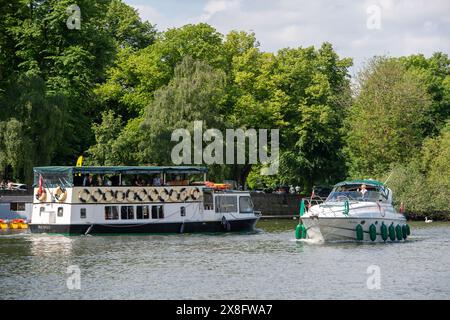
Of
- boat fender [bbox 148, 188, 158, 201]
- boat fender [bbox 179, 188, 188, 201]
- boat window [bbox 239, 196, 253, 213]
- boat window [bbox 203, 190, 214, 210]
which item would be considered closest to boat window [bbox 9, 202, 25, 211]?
boat fender [bbox 148, 188, 158, 201]

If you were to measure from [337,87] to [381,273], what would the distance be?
7418 cm

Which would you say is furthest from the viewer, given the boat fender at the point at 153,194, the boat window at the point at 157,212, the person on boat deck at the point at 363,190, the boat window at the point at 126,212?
the boat window at the point at 157,212

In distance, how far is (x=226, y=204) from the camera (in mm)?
76500

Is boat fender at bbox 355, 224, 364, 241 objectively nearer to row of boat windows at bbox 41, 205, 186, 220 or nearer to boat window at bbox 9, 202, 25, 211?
row of boat windows at bbox 41, 205, 186, 220

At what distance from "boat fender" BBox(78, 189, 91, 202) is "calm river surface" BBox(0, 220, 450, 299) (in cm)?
370

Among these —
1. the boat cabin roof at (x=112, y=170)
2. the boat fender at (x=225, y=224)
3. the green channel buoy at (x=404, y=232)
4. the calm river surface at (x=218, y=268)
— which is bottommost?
the calm river surface at (x=218, y=268)

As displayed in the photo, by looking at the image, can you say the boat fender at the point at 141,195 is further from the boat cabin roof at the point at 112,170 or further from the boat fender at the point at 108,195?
the boat fender at the point at 108,195

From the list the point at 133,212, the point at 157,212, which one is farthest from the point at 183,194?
the point at 133,212

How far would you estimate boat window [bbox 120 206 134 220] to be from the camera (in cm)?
7206

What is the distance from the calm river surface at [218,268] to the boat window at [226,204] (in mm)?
7817

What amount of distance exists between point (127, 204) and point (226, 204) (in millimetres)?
8162

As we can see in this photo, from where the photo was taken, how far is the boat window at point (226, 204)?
7581 cm

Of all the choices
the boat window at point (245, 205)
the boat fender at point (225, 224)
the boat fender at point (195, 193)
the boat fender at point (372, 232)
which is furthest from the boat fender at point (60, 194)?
the boat fender at point (372, 232)

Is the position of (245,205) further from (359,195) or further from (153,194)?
(359,195)
